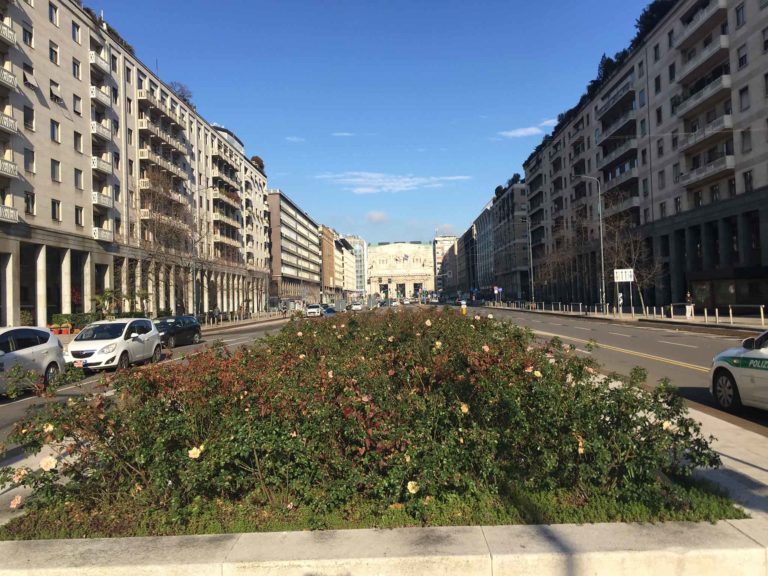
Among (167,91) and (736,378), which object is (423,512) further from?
(167,91)

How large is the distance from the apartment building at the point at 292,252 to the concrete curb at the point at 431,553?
302 ft

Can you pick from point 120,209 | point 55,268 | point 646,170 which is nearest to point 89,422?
point 55,268

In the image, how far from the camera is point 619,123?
5922cm

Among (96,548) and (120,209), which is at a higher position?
(120,209)

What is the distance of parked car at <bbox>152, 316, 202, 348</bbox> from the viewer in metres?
26.3

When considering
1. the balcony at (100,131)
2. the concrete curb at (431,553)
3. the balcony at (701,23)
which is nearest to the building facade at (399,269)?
the balcony at (100,131)

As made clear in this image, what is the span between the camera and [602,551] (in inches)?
146

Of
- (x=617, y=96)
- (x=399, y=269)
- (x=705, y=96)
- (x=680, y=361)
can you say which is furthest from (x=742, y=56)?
(x=399, y=269)

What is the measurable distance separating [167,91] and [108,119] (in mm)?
16115

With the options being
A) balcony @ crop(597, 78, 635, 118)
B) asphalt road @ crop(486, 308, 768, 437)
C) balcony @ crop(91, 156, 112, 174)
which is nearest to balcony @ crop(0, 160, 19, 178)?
balcony @ crop(91, 156, 112, 174)

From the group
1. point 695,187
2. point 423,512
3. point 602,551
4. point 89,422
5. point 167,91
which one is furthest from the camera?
point 167,91

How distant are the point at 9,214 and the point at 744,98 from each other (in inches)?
2007

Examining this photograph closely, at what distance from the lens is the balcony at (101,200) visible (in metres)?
45.9

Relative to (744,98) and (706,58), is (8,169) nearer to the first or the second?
(744,98)
